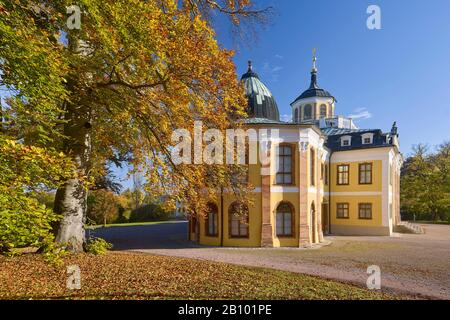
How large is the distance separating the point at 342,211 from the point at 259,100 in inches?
559

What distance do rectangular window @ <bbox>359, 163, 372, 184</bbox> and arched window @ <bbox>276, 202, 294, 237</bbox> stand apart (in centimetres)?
1192

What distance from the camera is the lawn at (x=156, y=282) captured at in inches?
270

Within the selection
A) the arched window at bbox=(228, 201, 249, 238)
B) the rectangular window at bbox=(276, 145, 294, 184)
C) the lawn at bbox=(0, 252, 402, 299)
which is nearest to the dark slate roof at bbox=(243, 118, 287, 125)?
the rectangular window at bbox=(276, 145, 294, 184)

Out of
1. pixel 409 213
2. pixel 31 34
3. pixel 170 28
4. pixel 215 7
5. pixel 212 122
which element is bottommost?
pixel 409 213

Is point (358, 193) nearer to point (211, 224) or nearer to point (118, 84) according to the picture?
point (211, 224)

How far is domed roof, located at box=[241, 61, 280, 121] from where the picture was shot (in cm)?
1944

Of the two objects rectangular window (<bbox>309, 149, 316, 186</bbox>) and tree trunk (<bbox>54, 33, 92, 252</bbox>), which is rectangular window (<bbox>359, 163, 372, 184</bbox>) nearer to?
rectangular window (<bbox>309, 149, 316, 186</bbox>)

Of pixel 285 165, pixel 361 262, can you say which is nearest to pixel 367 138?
pixel 285 165

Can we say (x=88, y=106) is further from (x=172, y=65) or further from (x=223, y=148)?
(x=223, y=148)

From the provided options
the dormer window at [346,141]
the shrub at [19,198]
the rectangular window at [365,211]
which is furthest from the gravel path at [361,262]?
the dormer window at [346,141]

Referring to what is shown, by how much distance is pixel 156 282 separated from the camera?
25.9 feet

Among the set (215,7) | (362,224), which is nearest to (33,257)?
(215,7)

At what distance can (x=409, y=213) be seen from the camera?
4556cm
